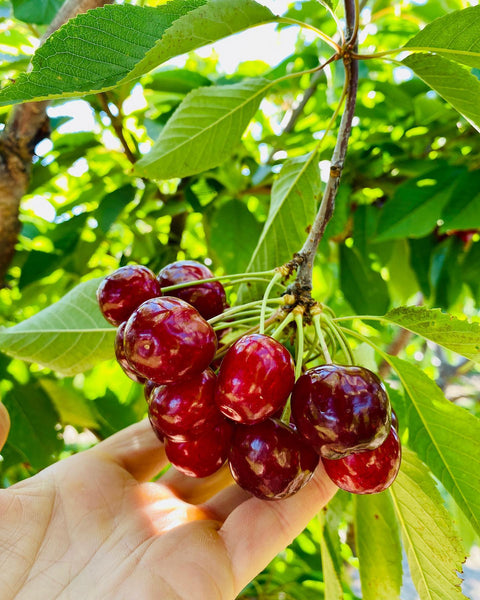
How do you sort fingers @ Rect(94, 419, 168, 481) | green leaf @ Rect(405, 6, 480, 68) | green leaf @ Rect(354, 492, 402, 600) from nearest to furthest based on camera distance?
green leaf @ Rect(405, 6, 480, 68), green leaf @ Rect(354, 492, 402, 600), fingers @ Rect(94, 419, 168, 481)

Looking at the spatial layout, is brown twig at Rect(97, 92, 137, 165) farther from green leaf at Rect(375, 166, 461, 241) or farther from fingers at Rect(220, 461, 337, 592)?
fingers at Rect(220, 461, 337, 592)

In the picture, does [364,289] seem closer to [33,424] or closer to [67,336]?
[67,336]

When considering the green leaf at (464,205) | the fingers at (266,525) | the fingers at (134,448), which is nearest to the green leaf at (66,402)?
the fingers at (134,448)

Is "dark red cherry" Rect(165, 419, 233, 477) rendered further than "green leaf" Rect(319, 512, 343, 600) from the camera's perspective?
No

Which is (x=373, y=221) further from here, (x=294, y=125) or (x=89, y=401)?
(x=89, y=401)

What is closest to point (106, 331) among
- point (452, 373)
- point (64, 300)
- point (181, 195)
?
point (64, 300)

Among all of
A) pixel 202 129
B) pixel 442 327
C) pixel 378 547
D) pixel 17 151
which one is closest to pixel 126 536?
pixel 378 547

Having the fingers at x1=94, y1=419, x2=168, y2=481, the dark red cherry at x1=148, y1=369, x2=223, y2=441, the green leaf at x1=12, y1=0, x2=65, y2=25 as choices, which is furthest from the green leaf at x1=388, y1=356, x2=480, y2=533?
the green leaf at x1=12, y1=0, x2=65, y2=25

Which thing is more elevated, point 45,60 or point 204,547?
point 45,60
